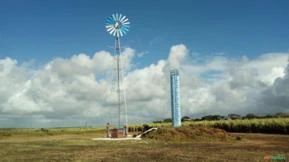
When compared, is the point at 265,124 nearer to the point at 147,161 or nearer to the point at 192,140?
the point at 192,140

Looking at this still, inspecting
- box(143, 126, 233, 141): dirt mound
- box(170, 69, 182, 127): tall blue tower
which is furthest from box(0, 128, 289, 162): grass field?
box(170, 69, 182, 127): tall blue tower

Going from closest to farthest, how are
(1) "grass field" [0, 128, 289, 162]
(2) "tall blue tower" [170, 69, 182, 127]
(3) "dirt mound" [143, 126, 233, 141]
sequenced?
(1) "grass field" [0, 128, 289, 162], (3) "dirt mound" [143, 126, 233, 141], (2) "tall blue tower" [170, 69, 182, 127]

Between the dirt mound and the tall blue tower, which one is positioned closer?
the dirt mound

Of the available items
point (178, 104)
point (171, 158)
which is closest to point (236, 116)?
point (178, 104)

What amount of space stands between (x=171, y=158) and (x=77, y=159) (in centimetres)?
558

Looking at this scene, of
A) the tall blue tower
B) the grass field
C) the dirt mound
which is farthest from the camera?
the tall blue tower

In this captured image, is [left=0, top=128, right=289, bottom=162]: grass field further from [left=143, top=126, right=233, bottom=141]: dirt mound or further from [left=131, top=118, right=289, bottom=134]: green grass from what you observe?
[left=131, top=118, right=289, bottom=134]: green grass

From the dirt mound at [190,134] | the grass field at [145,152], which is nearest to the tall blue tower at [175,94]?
the dirt mound at [190,134]

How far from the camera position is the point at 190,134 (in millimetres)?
56375

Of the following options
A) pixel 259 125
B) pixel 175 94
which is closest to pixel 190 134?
pixel 175 94

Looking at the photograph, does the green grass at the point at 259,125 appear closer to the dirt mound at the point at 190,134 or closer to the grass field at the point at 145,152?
the dirt mound at the point at 190,134

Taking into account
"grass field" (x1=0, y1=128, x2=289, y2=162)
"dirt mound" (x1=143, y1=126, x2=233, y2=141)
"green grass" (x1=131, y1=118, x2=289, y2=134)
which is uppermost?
"green grass" (x1=131, y1=118, x2=289, y2=134)

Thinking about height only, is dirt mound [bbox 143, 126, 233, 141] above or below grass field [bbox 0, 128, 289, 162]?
above

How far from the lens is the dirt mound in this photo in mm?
55125
